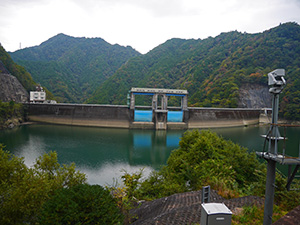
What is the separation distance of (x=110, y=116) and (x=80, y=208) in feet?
83.6

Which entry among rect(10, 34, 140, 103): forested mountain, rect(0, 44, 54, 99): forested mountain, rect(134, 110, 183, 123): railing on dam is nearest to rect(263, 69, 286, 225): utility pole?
rect(134, 110, 183, 123): railing on dam

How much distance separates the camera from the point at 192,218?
12.5 ft

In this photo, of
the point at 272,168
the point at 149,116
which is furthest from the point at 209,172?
the point at 149,116

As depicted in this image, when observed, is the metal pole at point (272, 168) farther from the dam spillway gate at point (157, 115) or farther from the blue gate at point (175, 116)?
the blue gate at point (175, 116)

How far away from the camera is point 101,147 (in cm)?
1823

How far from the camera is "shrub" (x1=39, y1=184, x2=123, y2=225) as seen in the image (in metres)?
3.24

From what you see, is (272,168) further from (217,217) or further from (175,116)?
(175,116)

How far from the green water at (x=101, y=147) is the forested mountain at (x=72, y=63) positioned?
87.7 ft

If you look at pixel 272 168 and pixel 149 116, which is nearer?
pixel 272 168

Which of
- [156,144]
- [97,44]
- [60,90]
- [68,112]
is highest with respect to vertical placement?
[97,44]

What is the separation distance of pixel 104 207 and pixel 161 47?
231 ft

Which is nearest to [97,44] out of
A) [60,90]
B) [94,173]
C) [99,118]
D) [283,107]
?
[60,90]

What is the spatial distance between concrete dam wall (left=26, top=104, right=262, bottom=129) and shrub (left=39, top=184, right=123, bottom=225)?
77.9 feet

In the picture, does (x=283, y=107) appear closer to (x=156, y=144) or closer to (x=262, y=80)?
(x=262, y=80)
